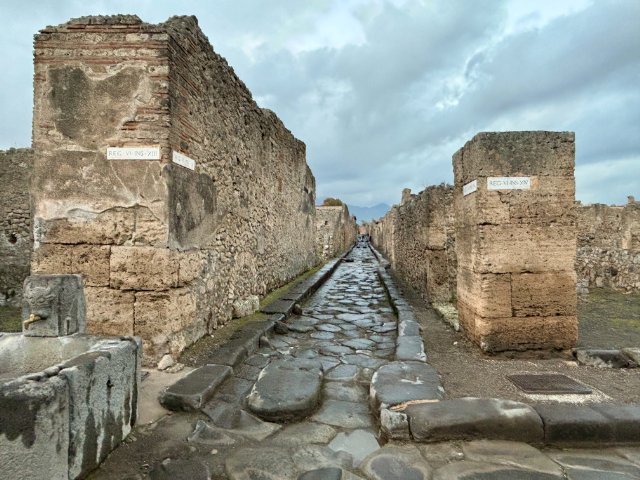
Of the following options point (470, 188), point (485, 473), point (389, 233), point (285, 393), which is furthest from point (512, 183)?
point (389, 233)

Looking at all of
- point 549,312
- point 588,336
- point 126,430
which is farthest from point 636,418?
point 126,430

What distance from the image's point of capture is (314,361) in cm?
355

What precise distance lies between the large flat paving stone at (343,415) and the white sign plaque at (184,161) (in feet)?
8.67

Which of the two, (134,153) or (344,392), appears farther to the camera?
(134,153)

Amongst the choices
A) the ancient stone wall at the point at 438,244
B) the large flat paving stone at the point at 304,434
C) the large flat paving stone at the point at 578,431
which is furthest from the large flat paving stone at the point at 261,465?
the ancient stone wall at the point at 438,244

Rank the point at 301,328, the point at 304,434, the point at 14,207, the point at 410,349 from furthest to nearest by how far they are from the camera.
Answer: the point at 14,207 < the point at 301,328 < the point at 410,349 < the point at 304,434

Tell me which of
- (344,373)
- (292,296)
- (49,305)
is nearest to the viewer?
(49,305)

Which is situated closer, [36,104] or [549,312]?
[36,104]

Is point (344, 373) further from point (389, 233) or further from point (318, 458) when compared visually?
point (389, 233)

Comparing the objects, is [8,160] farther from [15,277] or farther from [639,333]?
[639,333]

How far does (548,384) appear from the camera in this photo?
2.94m

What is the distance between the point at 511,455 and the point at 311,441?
1218 mm

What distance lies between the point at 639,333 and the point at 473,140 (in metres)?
3.23

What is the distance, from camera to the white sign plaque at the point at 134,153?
10.9 feet
